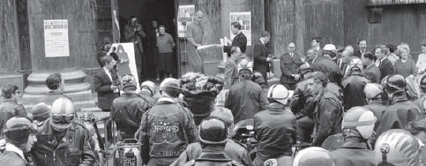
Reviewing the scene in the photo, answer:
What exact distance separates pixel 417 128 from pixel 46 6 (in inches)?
373

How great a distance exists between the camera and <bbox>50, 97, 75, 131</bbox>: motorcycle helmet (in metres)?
6.55

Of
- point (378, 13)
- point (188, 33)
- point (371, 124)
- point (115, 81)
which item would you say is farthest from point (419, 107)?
point (378, 13)

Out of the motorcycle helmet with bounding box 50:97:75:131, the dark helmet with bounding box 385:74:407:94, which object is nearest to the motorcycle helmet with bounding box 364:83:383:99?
the dark helmet with bounding box 385:74:407:94

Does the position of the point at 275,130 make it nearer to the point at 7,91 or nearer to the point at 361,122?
the point at 361,122

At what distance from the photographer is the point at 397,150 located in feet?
14.8

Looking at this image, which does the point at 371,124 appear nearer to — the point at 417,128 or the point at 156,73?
the point at 417,128

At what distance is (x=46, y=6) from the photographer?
1363 cm

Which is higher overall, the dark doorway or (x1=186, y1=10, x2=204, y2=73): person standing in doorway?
the dark doorway

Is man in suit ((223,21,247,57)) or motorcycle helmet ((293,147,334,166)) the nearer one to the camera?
motorcycle helmet ((293,147,334,166))

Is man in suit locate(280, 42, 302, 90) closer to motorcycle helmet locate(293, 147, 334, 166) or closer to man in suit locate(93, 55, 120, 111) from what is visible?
man in suit locate(93, 55, 120, 111)

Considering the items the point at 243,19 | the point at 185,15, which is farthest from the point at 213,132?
the point at 243,19

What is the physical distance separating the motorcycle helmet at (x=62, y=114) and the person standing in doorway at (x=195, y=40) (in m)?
8.44

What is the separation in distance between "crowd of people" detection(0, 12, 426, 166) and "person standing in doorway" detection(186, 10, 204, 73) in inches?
145

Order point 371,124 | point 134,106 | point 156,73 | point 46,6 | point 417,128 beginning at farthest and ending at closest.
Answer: point 156,73
point 46,6
point 134,106
point 417,128
point 371,124
